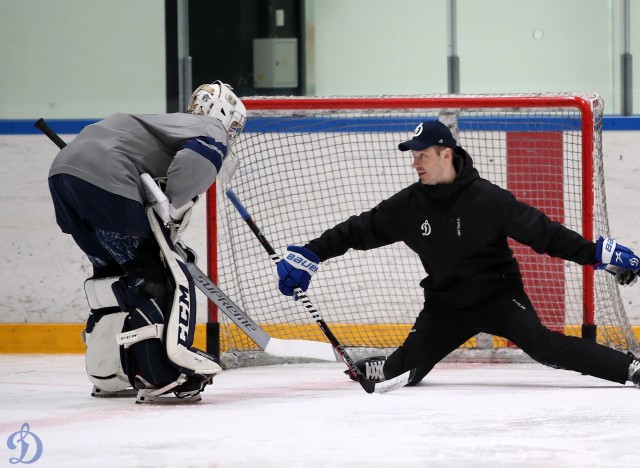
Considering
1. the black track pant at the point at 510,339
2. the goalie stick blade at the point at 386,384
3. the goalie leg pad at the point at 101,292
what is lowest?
the goalie stick blade at the point at 386,384

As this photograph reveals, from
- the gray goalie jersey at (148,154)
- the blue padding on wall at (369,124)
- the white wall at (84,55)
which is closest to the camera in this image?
the gray goalie jersey at (148,154)

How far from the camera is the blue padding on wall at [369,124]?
15.6 ft

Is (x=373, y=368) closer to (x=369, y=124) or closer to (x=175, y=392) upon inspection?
(x=175, y=392)

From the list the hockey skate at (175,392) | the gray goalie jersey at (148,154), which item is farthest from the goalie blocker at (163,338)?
the gray goalie jersey at (148,154)

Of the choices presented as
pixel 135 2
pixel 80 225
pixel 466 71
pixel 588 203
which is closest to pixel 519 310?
pixel 588 203

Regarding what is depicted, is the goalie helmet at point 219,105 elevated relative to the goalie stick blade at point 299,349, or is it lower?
elevated

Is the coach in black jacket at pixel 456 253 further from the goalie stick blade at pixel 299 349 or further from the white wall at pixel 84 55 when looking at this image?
the white wall at pixel 84 55

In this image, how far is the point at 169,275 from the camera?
330 centimetres

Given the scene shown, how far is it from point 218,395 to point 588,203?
1.59 meters

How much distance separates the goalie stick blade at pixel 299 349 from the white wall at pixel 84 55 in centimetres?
182

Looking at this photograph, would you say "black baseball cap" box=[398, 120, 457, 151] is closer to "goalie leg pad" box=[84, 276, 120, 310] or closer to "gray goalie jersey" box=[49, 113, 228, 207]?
"gray goalie jersey" box=[49, 113, 228, 207]

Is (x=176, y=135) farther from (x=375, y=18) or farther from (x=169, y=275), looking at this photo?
(x=375, y=18)

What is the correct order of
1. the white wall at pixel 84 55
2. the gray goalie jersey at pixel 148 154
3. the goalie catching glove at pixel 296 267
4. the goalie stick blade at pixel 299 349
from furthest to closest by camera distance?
the white wall at pixel 84 55
the goalie stick blade at pixel 299 349
the goalie catching glove at pixel 296 267
the gray goalie jersey at pixel 148 154

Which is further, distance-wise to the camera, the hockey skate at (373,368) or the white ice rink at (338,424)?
the hockey skate at (373,368)
